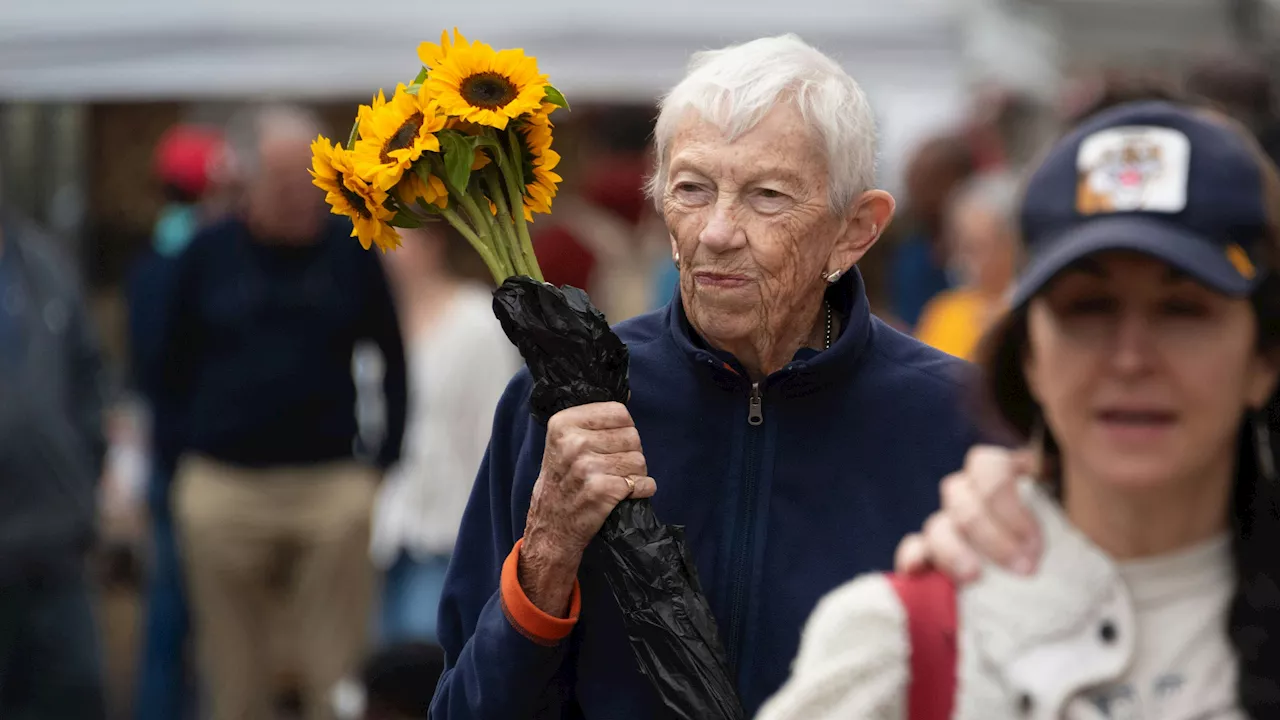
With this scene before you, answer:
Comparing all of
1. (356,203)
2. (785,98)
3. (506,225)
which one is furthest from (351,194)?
(785,98)

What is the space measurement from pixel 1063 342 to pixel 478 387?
559 cm

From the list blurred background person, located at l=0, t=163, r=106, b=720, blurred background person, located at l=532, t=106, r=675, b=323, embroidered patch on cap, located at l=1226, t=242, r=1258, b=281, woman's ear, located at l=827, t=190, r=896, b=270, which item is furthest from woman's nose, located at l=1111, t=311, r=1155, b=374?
blurred background person, located at l=532, t=106, r=675, b=323

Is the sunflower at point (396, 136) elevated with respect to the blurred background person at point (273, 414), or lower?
elevated

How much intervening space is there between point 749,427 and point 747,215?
1.08 feet

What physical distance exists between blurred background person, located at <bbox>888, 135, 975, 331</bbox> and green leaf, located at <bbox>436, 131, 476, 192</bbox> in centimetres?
537

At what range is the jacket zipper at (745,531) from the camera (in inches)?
123

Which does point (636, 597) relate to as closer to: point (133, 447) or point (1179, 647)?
point (1179, 647)

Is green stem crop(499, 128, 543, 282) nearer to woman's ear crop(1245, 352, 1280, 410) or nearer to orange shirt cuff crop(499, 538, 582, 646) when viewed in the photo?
orange shirt cuff crop(499, 538, 582, 646)

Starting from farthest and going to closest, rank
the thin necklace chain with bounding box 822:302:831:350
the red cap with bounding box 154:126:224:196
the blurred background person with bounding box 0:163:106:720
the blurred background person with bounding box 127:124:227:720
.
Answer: the red cap with bounding box 154:126:224:196 → the blurred background person with bounding box 127:124:227:720 → the blurred background person with bounding box 0:163:106:720 → the thin necklace chain with bounding box 822:302:831:350

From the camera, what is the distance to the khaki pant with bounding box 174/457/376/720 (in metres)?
7.48

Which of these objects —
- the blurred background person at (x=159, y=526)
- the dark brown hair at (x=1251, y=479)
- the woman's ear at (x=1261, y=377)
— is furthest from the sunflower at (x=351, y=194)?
the blurred background person at (x=159, y=526)

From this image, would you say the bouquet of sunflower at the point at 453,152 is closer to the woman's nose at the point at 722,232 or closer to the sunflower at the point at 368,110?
the sunflower at the point at 368,110

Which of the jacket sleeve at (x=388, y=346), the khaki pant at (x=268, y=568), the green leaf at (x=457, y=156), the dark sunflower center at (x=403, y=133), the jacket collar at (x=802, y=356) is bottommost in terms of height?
the khaki pant at (x=268, y=568)

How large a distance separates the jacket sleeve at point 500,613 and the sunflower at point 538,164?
0.93 ft
